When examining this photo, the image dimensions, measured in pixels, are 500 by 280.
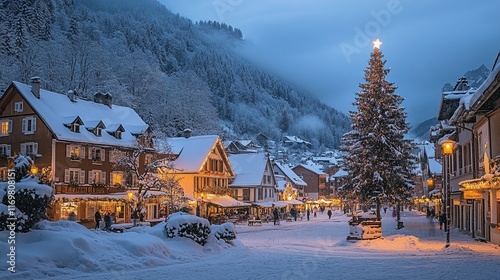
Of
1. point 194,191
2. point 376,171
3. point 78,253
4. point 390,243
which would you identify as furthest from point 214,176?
point 78,253

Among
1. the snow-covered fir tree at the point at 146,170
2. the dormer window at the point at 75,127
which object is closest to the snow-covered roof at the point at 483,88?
the snow-covered fir tree at the point at 146,170

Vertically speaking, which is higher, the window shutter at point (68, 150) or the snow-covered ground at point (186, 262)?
the window shutter at point (68, 150)

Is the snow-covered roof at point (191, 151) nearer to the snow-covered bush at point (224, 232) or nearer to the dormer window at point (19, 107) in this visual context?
the dormer window at point (19, 107)

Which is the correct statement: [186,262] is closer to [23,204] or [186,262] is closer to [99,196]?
[23,204]

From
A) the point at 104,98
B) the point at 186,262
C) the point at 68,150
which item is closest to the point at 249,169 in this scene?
the point at 104,98

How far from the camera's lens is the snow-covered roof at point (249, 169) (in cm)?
7275

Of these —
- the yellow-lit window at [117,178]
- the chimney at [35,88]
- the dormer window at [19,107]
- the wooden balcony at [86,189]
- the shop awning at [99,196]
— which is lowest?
the shop awning at [99,196]

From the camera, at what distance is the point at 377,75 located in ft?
126

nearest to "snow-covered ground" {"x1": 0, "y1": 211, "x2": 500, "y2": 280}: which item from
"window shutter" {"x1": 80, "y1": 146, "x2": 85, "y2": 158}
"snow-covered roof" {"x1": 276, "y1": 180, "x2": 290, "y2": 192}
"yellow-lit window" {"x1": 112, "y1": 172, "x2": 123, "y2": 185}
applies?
"window shutter" {"x1": 80, "y1": 146, "x2": 85, "y2": 158}

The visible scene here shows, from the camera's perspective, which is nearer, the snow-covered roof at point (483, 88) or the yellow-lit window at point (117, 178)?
the snow-covered roof at point (483, 88)

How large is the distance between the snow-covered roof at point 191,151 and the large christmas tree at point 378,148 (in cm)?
2483

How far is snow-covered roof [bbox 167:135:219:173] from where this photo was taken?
5934cm

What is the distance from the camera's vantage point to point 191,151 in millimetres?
61531

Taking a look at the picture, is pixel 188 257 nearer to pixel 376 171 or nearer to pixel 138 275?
pixel 138 275
